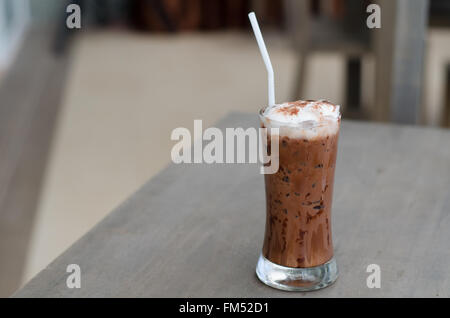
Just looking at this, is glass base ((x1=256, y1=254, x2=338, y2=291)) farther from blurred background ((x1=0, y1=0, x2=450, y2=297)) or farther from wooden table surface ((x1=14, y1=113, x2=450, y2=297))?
blurred background ((x1=0, y1=0, x2=450, y2=297))

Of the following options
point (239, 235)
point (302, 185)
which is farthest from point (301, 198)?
point (239, 235)

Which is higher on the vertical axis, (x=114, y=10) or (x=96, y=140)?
(x=114, y=10)

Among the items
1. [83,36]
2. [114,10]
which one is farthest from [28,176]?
[114,10]

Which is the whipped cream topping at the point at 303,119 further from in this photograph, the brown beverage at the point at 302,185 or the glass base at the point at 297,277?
the glass base at the point at 297,277

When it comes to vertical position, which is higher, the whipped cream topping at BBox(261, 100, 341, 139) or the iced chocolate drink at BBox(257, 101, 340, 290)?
the whipped cream topping at BBox(261, 100, 341, 139)

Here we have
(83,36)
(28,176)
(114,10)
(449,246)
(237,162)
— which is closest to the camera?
(449,246)

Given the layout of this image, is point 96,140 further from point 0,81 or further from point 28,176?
point 0,81

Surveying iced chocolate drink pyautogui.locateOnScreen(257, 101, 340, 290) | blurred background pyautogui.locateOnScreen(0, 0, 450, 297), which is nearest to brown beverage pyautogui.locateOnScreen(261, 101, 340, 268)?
iced chocolate drink pyautogui.locateOnScreen(257, 101, 340, 290)

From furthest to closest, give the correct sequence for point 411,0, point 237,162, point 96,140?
point 96,140 → point 411,0 → point 237,162
